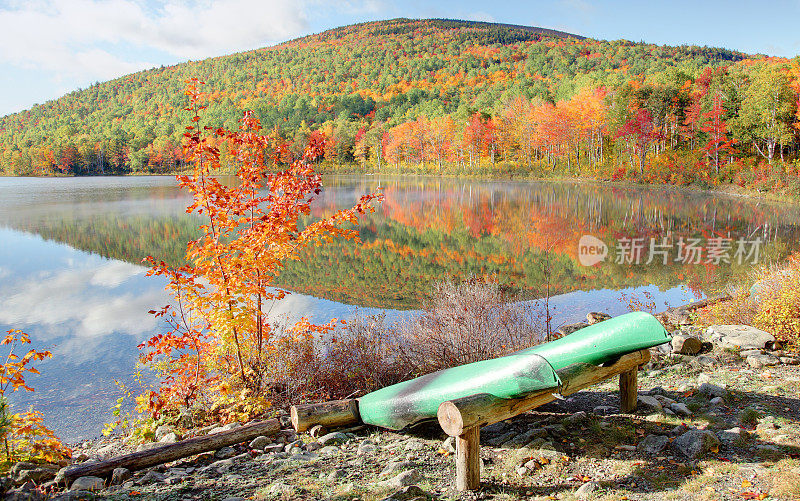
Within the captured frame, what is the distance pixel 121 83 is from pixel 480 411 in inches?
8226

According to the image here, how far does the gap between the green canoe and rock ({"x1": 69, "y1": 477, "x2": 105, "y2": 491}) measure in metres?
2.55

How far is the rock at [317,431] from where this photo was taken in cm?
566

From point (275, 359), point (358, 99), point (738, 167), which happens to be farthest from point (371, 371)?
point (358, 99)

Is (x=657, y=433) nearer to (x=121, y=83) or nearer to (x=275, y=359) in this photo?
(x=275, y=359)

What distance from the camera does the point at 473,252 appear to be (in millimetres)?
19281

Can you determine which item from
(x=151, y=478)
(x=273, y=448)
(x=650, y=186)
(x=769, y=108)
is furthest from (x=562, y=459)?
(x=650, y=186)

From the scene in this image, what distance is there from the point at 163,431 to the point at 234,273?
2003 mm

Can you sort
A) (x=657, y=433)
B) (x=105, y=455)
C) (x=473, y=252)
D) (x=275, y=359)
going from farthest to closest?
(x=473, y=252) < (x=275, y=359) < (x=105, y=455) < (x=657, y=433)

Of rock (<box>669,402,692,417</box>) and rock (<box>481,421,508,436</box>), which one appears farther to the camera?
rock (<box>481,421,508,436</box>)

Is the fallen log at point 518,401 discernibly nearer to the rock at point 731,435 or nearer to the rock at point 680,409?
the rock at point 680,409

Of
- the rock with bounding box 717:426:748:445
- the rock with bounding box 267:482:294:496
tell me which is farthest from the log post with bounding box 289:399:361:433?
the rock with bounding box 717:426:748:445

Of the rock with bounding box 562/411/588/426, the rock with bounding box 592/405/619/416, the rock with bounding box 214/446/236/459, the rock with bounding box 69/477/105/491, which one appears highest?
the rock with bounding box 69/477/105/491

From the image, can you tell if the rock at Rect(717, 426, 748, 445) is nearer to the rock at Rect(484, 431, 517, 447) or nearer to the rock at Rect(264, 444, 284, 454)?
the rock at Rect(484, 431, 517, 447)

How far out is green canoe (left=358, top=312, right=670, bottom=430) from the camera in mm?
4629
